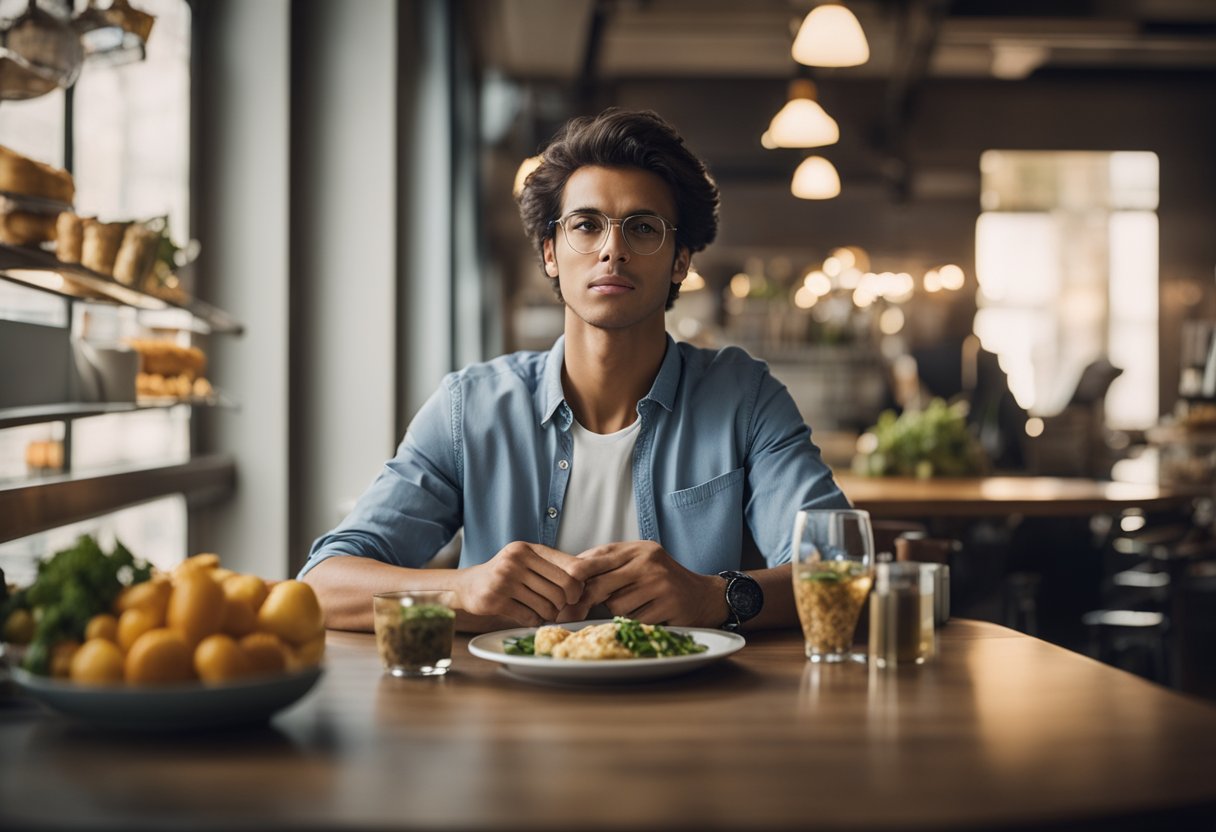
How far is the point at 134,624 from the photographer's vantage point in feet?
3.66

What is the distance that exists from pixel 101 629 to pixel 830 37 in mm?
3878

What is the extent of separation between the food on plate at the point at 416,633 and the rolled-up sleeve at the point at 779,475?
691 mm

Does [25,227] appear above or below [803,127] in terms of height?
below

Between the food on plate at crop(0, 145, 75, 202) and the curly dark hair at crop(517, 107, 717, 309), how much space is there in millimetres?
773

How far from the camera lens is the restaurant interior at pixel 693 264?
2.46m

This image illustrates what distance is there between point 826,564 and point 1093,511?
2827 millimetres

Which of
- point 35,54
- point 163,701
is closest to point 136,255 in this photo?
point 35,54

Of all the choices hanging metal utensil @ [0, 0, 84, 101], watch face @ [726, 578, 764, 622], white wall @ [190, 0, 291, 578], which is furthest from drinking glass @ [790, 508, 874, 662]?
white wall @ [190, 0, 291, 578]

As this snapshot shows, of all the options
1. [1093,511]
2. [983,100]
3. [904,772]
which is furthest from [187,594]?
[983,100]

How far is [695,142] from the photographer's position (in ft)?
35.3

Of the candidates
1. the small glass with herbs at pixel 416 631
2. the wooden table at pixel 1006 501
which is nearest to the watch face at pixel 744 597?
the small glass with herbs at pixel 416 631

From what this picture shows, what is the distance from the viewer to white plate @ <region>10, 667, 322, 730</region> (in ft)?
3.37

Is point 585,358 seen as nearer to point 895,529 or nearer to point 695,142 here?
point 895,529

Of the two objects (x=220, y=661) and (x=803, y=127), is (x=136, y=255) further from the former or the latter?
(x=803, y=127)
